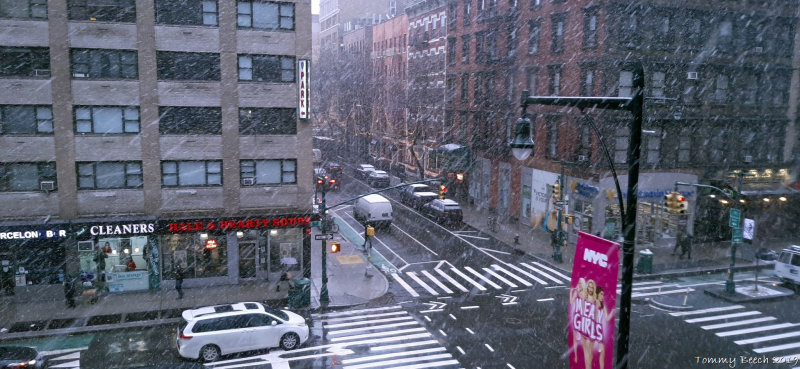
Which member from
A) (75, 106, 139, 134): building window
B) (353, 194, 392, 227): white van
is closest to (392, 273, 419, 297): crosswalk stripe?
(353, 194, 392, 227): white van

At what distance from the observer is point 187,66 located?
86.7 feet

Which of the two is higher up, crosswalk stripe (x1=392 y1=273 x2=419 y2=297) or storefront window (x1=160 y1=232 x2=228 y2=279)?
storefront window (x1=160 y1=232 x2=228 y2=279)

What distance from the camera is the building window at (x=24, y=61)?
955 inches

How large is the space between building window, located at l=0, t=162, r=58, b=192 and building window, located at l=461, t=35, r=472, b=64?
34.0 meters

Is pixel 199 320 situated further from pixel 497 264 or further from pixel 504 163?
pixel 504 163

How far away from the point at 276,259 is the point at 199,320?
10.1m

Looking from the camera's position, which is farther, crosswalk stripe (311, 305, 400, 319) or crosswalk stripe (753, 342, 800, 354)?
crosswalk stripe (311, 305, 400, 319)

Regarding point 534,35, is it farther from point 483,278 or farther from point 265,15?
point 265,15

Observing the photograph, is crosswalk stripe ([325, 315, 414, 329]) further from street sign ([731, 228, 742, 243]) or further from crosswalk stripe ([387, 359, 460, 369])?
street sign ([731, 228, 742, 243])

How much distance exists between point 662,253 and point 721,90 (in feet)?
36.8

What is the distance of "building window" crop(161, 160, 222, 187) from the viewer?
26.9 meters

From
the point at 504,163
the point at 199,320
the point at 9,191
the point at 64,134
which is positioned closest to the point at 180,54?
the point at 64,134

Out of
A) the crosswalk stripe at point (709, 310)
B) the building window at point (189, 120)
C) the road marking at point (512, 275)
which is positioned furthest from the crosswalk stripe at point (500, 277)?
the building window at point (189, 120)

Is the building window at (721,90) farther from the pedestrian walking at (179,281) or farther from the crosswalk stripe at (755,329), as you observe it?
the pedestrian walking at (179,281)
